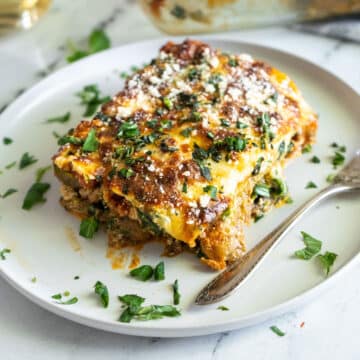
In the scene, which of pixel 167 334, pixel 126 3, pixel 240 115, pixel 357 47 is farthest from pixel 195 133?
pixel 126 3

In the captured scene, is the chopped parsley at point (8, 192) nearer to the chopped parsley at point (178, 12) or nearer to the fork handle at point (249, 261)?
the fork handle at point (249, 261)

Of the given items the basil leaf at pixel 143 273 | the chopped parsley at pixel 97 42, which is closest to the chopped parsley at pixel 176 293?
the basil leaf at pixel 143 273

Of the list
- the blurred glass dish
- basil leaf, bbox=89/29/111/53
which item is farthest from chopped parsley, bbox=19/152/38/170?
the blurred glass dish

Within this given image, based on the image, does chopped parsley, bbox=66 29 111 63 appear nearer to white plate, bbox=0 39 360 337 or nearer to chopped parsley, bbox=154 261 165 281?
white plate, bbox=0 39 360 337

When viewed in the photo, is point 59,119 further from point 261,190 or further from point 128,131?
point 261,190

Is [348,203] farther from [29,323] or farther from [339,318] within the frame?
[29,323]
